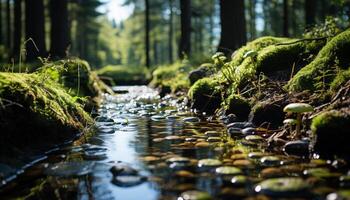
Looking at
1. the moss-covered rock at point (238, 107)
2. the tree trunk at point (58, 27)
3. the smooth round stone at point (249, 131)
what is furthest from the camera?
the tree trunk at point (58, 27)

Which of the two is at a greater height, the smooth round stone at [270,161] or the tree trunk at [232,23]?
the tree trunk at [232,23]

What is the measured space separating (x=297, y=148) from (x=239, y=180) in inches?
41.8

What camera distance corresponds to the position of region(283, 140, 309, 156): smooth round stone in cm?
404

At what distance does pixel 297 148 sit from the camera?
161 inches

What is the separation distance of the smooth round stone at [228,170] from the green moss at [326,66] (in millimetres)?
2194

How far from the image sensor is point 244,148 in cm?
442

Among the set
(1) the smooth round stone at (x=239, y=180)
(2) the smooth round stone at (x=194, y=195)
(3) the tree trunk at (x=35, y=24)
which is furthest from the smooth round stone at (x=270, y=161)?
(3) the tree trunk at (x=35, y=24)

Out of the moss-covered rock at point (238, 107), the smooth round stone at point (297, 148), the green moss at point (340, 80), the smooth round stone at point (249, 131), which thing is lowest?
the smooth round stone at point (297, 148)

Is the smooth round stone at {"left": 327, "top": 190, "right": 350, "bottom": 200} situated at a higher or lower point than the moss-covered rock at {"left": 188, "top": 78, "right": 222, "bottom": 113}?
lower

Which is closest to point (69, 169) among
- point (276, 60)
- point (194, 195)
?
point (194, 195)

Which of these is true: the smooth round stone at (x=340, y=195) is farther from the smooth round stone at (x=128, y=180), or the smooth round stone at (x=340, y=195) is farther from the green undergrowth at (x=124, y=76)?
the green undergrowth at (x=124, y=76)

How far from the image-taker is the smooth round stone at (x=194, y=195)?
2.89 metres

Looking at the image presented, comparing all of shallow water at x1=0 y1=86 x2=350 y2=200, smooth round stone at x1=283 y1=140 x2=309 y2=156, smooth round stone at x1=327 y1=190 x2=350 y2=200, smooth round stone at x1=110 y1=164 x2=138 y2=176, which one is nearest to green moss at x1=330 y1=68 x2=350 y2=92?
shallow water at x1=0 y1=86 x2=350 y2=200

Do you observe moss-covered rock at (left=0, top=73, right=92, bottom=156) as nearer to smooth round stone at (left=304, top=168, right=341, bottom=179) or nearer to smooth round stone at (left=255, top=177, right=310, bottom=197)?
smooth round stone at (left=255, top=177, right=310, bottom=197)
